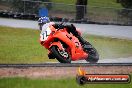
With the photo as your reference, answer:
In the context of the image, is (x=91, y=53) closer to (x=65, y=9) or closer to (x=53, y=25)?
(x=53, y=25)

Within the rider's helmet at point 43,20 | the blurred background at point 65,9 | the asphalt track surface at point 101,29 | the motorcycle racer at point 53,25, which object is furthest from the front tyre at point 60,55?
the blurred background at point 65,9

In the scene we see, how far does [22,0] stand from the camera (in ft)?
60.5

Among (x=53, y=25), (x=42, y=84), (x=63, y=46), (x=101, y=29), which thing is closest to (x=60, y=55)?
(x=63, y=46)

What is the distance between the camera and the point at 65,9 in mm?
18781

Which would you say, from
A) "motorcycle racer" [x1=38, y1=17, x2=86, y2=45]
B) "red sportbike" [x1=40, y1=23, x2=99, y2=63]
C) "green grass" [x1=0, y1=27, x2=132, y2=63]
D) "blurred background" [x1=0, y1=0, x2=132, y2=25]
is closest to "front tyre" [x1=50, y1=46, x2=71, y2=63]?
"red sportbike" [x1=40, y1=23, x2=99, y2=63]

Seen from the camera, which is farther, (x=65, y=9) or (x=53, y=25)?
(x=65, y=9)

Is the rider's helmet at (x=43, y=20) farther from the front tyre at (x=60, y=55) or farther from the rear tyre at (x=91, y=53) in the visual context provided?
the rear tyre at (x=91, y=53)

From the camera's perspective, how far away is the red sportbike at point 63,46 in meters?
16.3

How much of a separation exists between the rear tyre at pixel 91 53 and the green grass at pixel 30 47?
20 centimetres

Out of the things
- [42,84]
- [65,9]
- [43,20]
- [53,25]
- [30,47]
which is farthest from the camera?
[65,9]

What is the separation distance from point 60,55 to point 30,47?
1151 millimetres

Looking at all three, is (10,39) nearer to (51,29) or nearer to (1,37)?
(1,37)

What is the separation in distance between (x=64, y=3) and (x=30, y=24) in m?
2.26

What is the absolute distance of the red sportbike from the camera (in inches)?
640
